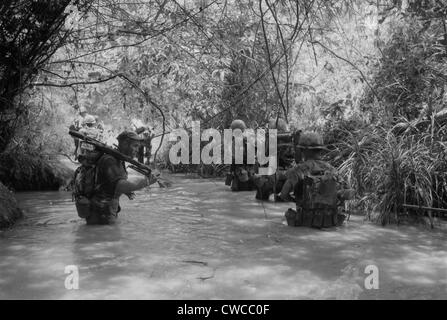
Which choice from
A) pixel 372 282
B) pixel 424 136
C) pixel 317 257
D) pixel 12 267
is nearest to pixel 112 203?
pixel 12 267

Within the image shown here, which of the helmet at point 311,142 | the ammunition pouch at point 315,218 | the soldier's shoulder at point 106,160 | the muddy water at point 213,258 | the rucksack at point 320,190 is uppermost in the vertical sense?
the helmet at point 311,142

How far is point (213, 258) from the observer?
15.8ft

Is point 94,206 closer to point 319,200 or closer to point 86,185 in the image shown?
point 86,185

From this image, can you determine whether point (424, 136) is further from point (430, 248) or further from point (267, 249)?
point (267, 249)

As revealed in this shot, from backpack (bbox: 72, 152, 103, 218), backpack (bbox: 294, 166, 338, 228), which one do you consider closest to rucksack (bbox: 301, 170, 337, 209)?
backpack (bbox: 294, 166, 338, 228)

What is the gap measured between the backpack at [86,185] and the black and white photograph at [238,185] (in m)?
0.02

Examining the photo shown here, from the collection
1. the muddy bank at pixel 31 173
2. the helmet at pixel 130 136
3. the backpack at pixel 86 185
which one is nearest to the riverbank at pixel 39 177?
the muddy bank at pixel 31 173

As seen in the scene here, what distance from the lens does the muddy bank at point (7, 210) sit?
20.4 ft

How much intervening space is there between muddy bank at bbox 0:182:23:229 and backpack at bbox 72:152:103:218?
→ 84cm

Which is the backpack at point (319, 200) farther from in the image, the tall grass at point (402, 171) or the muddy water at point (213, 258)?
the tall grass at point (402, 171)

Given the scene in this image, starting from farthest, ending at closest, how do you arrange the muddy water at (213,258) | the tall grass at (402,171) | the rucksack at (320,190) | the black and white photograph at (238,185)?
the tall grass at (402,171) → the rucksack at (320,190) → the black and white photograph at (238,185) → the muddy water at (213,258)
